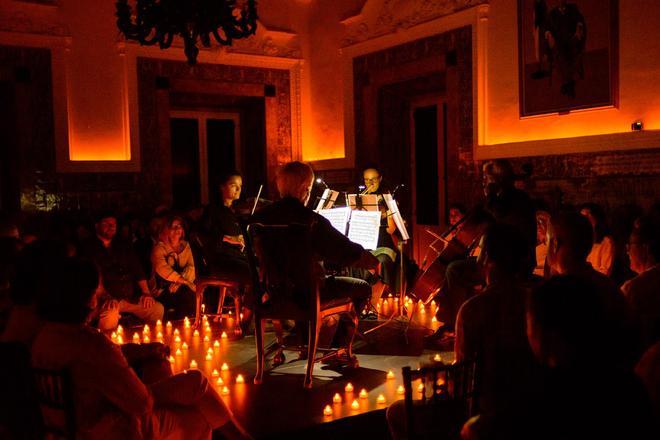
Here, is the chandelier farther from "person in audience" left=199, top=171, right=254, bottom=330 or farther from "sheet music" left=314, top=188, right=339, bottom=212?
"sheet music" left=314, top=188, right=339, bottom=212

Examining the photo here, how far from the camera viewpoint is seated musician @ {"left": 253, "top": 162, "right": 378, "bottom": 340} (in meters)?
4.05

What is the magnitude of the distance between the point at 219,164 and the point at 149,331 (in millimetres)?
4701

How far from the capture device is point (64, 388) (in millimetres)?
2219

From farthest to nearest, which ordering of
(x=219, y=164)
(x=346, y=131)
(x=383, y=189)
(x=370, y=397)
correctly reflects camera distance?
1. (x=219, y=164)
2. (x=346, y=131)
3. (x=383, y=189)
4. (x=370, y=397)

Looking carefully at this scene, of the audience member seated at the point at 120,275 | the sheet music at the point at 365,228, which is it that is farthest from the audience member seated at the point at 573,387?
the audience member seated at the point at 120,275

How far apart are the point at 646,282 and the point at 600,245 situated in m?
2.86

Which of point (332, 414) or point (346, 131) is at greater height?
point (346, 131)

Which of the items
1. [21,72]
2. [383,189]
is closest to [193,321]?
[383,189]

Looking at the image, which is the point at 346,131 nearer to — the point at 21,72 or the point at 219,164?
the point at 219,164

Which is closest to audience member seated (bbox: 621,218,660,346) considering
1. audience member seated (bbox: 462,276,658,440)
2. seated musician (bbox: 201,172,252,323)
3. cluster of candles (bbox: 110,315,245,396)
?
audience member seated (bbox: 462,276,658,440)

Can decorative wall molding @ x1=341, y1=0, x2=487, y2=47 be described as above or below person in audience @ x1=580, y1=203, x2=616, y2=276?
above

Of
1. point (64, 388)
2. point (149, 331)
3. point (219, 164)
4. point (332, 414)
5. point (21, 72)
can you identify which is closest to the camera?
point (64, 388)

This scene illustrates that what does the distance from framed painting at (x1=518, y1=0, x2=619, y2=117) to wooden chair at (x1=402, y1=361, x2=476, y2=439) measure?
4850 millimetres

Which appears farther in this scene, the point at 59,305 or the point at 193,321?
the point at 193,321
